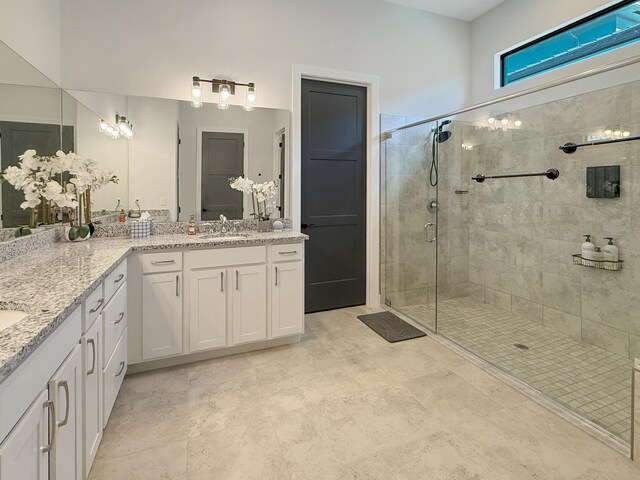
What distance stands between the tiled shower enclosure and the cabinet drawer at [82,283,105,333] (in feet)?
8.28

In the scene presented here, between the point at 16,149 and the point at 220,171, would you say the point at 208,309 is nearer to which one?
the point at 220,171

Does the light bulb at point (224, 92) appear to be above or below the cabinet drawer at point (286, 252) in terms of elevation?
above

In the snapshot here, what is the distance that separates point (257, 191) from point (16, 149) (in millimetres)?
1681

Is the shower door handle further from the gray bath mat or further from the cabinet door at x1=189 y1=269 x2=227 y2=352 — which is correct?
the cabinet door at x1=189 y1=269 x2=227 y2=352

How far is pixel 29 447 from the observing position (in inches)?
35.0

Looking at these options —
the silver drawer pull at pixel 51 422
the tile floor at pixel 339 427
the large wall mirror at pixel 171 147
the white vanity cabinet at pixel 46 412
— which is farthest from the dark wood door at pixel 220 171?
the silver drawer pull at pixel 51 422

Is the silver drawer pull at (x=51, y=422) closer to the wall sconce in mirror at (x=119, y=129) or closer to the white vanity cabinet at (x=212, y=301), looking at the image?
the white vanity cabinet at (x=212, y=301)

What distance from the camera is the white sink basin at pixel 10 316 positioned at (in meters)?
1.11

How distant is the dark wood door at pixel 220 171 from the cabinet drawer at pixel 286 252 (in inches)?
27.8

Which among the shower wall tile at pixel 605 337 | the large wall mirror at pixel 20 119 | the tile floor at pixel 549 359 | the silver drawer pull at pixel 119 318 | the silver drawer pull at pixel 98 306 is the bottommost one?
the tile floor at pixel 549 359

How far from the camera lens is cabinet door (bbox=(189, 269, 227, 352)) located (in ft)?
8.11

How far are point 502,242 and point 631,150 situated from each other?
1.36 meters

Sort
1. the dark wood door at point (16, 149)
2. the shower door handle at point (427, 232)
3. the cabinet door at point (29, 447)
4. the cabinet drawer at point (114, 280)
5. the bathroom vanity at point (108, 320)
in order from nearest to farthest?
the cabinet door at point (29, 447) < the bathroom vanity at point (108, 320) < the cabinet drawer at point (114, 280) < the dark wood door at point (16, 149) < the shower door handle at point (427, 232)

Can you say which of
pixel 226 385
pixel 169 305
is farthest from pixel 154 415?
pixel 169 305
